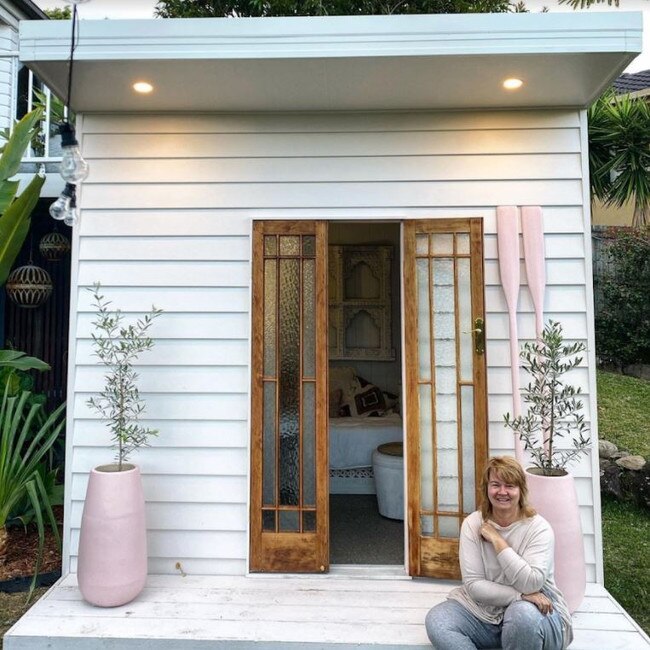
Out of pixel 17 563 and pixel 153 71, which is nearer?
pixel 153 71

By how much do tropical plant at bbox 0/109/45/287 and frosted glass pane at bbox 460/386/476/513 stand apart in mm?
2697

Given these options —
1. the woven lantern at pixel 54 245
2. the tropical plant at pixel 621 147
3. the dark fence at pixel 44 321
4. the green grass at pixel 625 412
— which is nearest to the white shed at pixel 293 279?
the woven lantern at pixel 54 245

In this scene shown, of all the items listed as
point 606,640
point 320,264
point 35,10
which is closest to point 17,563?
point 320,264

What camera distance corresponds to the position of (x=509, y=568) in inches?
78.2

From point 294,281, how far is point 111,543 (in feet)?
5.30

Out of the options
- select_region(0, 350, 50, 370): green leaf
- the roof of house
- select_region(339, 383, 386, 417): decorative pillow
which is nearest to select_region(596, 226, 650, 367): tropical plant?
the roof of house

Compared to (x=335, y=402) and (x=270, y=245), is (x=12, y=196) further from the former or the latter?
(x=335, y=402)

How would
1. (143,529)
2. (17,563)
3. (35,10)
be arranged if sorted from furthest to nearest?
1. (35,10)
2. (17,563)
3. (143,529)

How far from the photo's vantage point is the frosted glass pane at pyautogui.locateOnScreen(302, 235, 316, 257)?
2965mm

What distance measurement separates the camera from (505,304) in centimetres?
293

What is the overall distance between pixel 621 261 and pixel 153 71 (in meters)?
7.07

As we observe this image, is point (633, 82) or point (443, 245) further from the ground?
point (633, 82)


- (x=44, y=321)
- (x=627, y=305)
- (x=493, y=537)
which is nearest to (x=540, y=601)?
(x=493, y=537)

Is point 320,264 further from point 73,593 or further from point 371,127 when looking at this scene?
point 73,593
